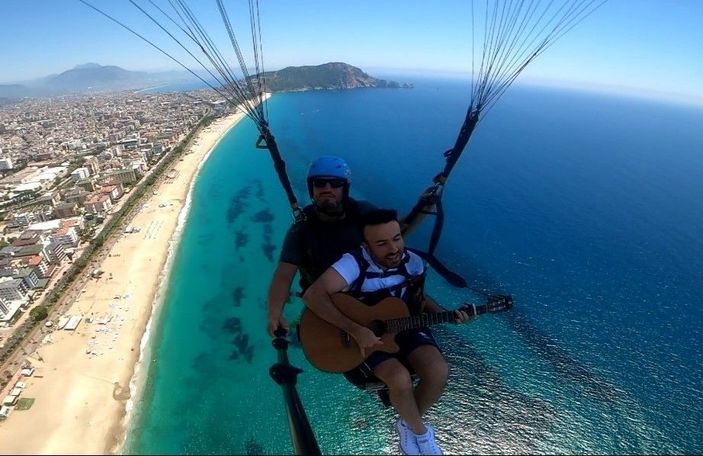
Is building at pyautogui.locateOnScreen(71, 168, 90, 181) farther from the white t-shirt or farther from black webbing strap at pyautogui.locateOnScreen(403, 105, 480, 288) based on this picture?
the white t-shirt

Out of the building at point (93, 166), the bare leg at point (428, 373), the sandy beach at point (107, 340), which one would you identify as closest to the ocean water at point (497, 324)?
the sandy beach at point (107, 340)

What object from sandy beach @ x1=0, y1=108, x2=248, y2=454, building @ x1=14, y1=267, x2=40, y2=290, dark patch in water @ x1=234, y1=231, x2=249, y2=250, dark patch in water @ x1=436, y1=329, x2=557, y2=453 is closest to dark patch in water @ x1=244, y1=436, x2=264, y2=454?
sandy beach @ x1=0, y1=108, x2=248, y2=454

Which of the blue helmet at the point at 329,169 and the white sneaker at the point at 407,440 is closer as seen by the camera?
the white sneaker at the point at 407,440

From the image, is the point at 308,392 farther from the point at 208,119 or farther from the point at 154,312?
the point at 208,119

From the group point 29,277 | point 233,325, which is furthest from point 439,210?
point 29,277

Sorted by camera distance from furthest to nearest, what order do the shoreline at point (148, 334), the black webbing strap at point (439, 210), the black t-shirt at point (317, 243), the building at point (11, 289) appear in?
the building at point (11, 289) → the shoreline at point (148, 334) → the black t-shirt at point (317, 243) → the black webbing strap at point (439, 210)

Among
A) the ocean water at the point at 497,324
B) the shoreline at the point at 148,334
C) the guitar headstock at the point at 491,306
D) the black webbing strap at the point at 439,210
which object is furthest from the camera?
the ocean water at the point at 497,324

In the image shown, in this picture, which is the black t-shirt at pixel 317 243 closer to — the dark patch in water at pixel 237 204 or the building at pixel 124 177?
the dark patch in water at pixel 237 204

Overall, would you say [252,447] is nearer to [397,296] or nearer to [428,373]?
[428,373]
